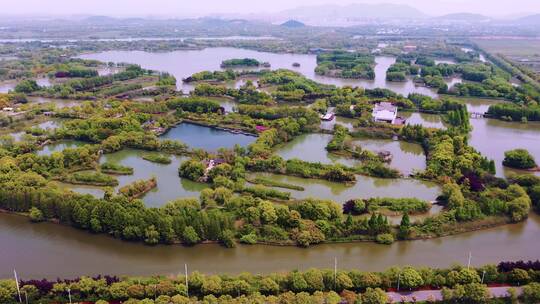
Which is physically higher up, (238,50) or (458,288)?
(238,50)

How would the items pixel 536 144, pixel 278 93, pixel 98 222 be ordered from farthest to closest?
1. pixel 278 93
2. pixel 536 144
3. pixel 98 222

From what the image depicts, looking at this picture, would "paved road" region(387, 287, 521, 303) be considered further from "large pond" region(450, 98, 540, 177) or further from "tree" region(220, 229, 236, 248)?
"large pond" region(450, 98, 540, 177)

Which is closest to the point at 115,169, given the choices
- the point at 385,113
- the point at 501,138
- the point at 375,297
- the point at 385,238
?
the point at 385,238

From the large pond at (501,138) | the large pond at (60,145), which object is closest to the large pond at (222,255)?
the large pond at (501,138)

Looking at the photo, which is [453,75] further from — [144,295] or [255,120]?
[144,295]

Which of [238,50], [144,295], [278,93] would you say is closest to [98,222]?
[144,295]

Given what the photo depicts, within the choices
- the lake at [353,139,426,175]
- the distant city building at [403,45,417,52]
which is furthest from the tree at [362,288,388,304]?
the distant city building at [403,45,417,52]

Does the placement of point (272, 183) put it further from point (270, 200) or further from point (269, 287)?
point (269, 287)
